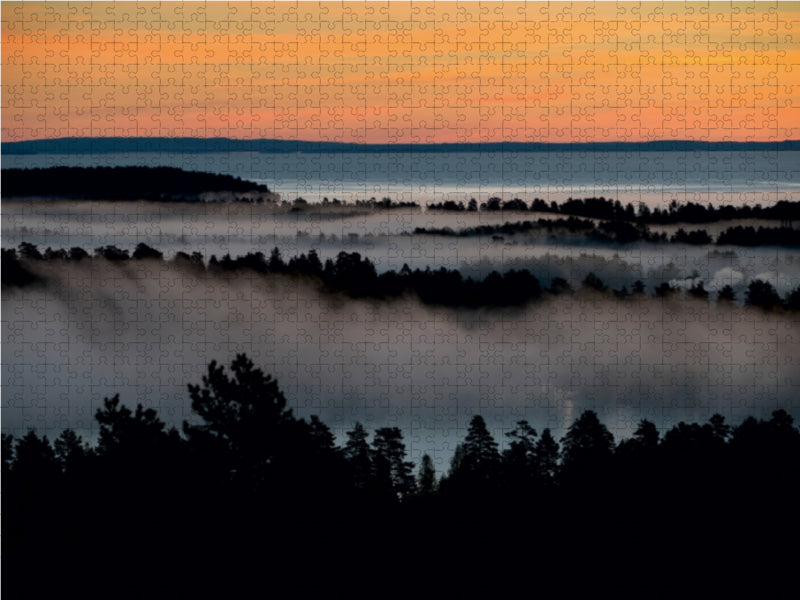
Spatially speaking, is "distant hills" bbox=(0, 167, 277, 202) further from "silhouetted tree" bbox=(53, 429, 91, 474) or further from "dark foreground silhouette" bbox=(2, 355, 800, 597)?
"dark foreground silhouette" bbox=(2, 355, 800, 597)

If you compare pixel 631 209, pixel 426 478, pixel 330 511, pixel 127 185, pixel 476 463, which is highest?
pixel 127 185

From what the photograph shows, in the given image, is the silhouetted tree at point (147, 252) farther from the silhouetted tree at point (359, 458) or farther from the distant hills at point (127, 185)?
the silhouetted tree at point (359, 458)

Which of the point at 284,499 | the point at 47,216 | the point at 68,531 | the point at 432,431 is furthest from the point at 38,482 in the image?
the point at 47,216

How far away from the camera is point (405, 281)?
280 feet

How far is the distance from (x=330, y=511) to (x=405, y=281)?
63.4 m

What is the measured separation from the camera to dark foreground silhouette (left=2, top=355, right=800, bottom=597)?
19.8m

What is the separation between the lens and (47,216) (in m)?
73.4

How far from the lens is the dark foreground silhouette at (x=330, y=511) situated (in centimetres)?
1980

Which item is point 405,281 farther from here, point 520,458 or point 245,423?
point 245,423

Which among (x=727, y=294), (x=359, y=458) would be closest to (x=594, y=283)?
(x=727, y=294)

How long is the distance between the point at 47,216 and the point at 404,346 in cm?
5791

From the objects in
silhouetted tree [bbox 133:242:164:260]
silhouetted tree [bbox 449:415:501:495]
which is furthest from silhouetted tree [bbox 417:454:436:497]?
silhouetted tree [bbox 133:242:164:260]

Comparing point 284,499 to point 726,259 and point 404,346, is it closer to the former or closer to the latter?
point 726,259

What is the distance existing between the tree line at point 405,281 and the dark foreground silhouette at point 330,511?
55297 mm
